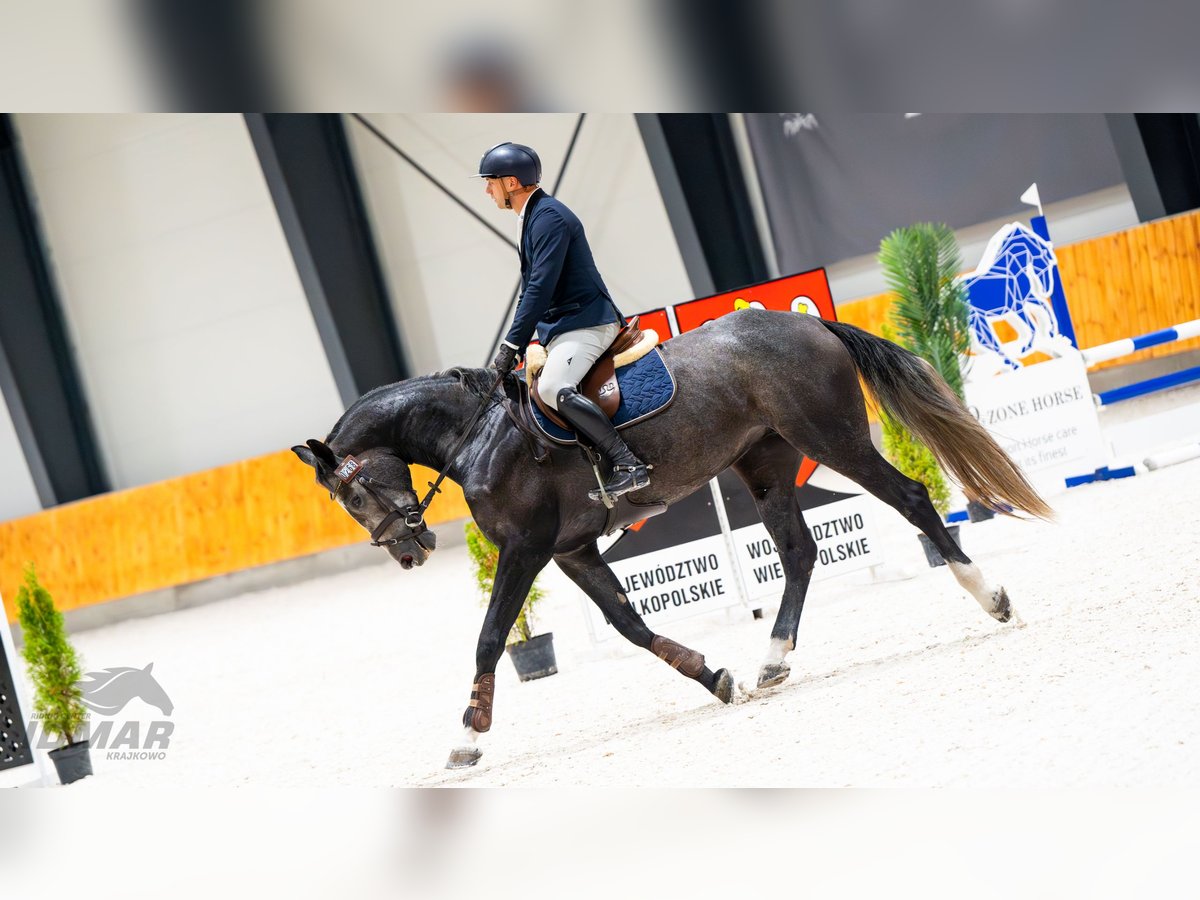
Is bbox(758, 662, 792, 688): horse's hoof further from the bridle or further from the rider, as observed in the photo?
the bridle

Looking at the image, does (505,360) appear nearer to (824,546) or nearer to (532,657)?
(532,657)

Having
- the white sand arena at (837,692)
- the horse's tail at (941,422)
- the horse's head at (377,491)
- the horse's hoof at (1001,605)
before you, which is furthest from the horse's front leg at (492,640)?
the horse's hoof at (1001,605)

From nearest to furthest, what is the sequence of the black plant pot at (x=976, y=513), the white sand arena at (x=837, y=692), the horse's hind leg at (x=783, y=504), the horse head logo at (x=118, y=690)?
the white sand arena at (x=837, y=692)
the horse's hind leg at (x=783, y=504)
the horse head logo at (x=118, y=690)
the black plant pot at (x=976, y=513)

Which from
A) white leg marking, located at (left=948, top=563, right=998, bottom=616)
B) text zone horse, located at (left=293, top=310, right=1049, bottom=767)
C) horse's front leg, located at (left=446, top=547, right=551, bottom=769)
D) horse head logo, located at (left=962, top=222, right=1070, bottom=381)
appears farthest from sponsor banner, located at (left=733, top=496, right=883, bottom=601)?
horse's front leg, located at (left=446, top=547, right=551, bottom=769)

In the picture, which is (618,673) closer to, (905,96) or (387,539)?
(387,539)

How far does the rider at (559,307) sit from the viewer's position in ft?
14.4

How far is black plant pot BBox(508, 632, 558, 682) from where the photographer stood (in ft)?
23.4

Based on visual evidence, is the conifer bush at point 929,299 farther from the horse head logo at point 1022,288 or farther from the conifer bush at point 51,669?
the conifer bush at point 51,669

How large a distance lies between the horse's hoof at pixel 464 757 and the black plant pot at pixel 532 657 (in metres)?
2.63

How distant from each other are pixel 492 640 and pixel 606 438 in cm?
92

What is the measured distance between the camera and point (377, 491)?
4.73 meters

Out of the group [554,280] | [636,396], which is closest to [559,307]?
[554,280]

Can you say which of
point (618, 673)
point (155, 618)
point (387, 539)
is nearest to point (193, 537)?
point (155, 618)

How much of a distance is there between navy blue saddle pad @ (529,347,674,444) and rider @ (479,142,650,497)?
9 cm
